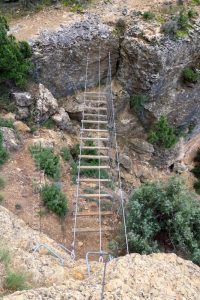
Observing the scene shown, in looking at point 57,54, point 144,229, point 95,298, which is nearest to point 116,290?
point 95,298

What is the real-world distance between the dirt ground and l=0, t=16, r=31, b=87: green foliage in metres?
2.43

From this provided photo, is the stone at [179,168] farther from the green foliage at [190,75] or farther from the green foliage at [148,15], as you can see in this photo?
the green foliage at [148,15]

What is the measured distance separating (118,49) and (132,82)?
1.27 meters

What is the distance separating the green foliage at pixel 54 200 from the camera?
897cm

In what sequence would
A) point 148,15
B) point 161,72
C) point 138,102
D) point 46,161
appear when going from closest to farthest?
point 46,161
point 161,72
point 148,15
point 138,102

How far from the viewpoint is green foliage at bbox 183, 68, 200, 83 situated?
13.1 m

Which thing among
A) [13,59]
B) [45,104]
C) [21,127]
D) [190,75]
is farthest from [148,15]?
[21,127]

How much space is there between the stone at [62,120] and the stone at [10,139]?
1.74 m

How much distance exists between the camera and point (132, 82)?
13148 millimetres

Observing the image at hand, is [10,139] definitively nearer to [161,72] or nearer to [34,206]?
[34,206]

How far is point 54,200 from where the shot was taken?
895 centimetres

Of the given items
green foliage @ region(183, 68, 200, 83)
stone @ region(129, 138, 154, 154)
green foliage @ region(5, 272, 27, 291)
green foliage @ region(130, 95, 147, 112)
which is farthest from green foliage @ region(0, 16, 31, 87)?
green foliage @ region(5, 272, 27, 291)

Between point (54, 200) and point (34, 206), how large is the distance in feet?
1.67

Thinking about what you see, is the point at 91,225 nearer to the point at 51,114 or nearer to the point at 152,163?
the point at 51,114
